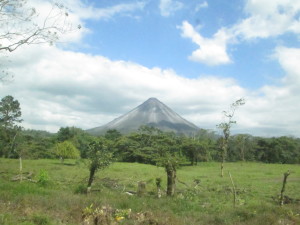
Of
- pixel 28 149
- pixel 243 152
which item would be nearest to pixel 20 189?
pixel 28 149

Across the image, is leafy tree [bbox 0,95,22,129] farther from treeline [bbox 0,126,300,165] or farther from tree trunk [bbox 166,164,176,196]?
tree trunk [bbox 166,164,176,196]

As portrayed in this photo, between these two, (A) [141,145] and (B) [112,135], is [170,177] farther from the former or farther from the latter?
(B) [112,135]

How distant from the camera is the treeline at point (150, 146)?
209 ft

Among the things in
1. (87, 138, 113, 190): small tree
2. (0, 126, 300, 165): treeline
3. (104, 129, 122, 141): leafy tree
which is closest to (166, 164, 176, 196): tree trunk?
(87, 138, 113, 190): small tree

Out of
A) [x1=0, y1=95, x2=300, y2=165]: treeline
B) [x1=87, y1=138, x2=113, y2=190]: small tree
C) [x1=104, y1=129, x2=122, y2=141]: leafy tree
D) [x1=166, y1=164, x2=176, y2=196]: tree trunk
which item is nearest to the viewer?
[x1=87, y1=138, x2=113, y2=190]: small tree

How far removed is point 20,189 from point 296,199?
52.1 ft

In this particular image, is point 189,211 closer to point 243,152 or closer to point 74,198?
point 74,198

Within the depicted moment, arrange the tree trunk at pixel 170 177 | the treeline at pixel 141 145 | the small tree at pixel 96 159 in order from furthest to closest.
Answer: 1. the treeline at pixel 141 145
2. the tree trunk at pixel 170 177
3. the small tree at pixel 96 159

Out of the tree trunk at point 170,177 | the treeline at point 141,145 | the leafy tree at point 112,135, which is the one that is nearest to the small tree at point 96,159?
the tree trunk at point 170,177

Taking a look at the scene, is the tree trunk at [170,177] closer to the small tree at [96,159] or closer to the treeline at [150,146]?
the small tree at [96,159]

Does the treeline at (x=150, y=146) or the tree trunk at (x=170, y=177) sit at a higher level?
the treeline at (x=150, y=146)

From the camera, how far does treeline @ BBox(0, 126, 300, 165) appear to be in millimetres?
63594

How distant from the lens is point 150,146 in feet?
230

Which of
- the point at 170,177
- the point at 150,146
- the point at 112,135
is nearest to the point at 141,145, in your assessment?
the point at 150,146
